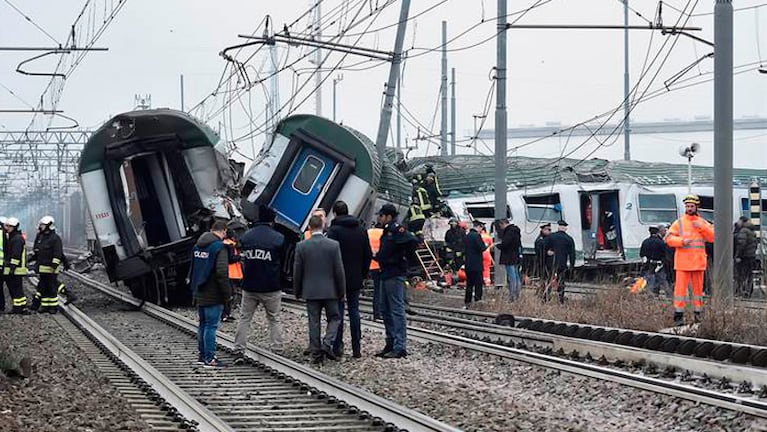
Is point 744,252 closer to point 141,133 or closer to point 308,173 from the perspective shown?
point 308,173

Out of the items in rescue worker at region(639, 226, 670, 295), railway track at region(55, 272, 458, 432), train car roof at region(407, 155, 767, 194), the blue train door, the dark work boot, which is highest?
train car roof at region(407, 155, 767, 194)

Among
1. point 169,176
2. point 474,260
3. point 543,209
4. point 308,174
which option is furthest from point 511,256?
point 543,209

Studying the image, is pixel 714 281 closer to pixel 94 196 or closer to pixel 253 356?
pixel 253 356

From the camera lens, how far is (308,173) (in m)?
21.6

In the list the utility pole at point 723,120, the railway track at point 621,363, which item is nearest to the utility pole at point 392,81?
the railway track at point 621,363

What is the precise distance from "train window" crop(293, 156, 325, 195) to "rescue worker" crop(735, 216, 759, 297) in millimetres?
8422

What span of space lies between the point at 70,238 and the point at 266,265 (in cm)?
6726

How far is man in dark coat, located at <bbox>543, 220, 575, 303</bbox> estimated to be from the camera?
67.9ft

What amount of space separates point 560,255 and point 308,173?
5.03 metres

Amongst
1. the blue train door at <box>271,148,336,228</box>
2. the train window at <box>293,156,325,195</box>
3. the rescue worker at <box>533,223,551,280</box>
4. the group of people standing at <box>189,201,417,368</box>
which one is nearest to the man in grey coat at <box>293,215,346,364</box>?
the group of people standing at <box>189,201,417,368</box>

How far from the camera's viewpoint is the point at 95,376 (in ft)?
37.1

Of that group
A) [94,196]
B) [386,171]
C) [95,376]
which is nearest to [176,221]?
[94,196]

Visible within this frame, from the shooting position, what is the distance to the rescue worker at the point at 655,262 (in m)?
21.5

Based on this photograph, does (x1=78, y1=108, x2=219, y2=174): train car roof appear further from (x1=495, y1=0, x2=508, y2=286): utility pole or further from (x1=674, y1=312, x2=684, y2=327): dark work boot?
(x1=674, y1=312, x2=684, y2=327): dark work boot
